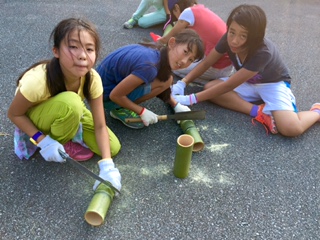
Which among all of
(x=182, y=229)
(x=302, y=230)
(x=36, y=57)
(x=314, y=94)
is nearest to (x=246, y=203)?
(x=302, y=230)

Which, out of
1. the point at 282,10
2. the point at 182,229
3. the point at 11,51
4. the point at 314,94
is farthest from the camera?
the point at 282,10

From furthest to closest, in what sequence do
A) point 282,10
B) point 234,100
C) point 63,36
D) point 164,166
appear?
point 282,10 → point 234,100 → point 164,166 → point 63,36

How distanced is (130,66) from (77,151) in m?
0.62

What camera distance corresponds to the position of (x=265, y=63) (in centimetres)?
219

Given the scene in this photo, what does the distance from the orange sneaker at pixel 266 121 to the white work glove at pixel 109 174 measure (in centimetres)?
119

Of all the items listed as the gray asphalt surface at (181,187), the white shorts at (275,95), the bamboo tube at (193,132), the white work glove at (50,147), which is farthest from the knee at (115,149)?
the white shorts at (275,95)

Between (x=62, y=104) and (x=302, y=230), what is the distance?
4.54 ft

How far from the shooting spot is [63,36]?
4.80 ft

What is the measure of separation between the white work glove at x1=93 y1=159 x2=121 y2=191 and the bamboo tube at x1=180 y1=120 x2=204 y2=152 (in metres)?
0.56

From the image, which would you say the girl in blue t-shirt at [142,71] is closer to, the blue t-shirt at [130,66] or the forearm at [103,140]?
the blue t-shirt at [130,66]

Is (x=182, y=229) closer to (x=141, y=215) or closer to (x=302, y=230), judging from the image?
(x=141, y=215)

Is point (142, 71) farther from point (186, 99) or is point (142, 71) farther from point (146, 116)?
point (186, 99)

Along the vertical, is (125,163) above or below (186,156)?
below

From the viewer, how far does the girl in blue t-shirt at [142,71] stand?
1940mm
